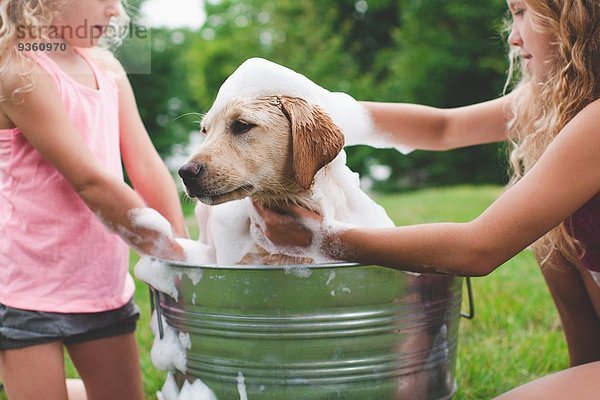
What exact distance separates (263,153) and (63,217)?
787 millimetres

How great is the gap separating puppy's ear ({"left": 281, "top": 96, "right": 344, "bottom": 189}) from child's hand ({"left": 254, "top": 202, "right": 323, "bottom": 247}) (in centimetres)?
10

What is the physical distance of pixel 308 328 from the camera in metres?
1.81

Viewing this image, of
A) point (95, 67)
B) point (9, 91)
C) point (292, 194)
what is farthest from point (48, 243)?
point (292, 194)

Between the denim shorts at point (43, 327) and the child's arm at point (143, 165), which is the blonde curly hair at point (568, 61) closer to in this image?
the child's arm at point (143, 165)

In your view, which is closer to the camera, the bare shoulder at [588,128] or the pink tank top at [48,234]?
the bare shoulder at [588,128]

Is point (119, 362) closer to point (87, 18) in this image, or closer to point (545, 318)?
point (87, 18)

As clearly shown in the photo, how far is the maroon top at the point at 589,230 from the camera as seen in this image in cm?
210

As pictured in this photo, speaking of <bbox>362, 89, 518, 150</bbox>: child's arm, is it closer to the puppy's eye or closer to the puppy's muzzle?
the puppy's eye

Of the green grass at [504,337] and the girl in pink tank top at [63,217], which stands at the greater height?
the girl in pink tank top at [63,217]

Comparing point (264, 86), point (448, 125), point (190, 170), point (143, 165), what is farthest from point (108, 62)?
point (448, 125)

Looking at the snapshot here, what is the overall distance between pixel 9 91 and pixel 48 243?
0.48 meters

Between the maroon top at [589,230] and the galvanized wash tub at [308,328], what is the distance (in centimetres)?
50

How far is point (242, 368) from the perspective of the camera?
1866 mm

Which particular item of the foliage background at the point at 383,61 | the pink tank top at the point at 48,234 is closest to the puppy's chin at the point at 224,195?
the pink tank top at the point at 48,234
